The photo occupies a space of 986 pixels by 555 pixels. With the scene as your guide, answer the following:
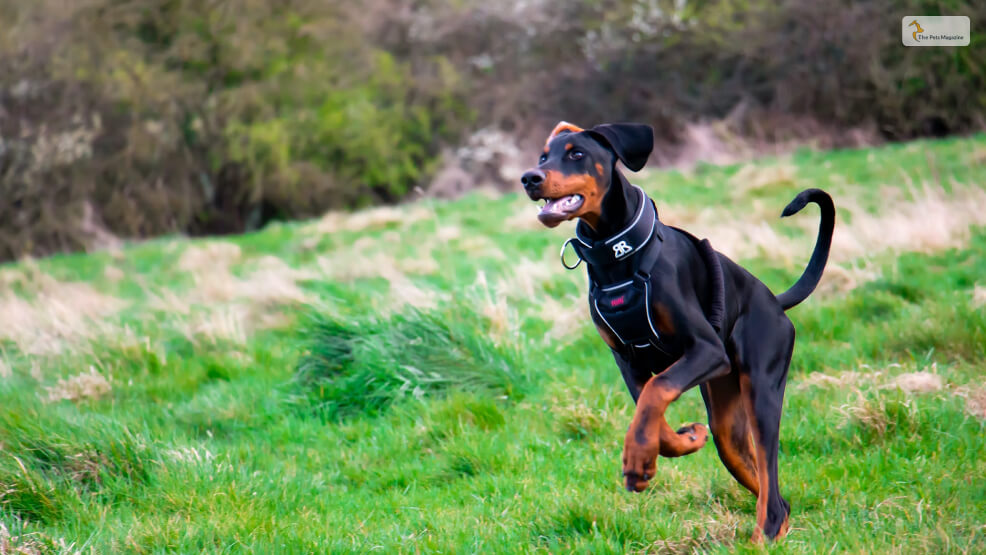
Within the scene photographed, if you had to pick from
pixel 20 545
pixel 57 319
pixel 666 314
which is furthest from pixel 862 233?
pixel 20 545

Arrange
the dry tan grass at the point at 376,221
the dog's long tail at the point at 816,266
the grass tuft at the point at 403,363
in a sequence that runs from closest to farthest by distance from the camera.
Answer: the dog's long tail at the point at 816,266
the grass tuft at the point at 403,363
the dry tan grass at the point at 376,221

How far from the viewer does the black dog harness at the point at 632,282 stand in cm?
320

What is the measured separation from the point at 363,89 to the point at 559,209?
24.5 m

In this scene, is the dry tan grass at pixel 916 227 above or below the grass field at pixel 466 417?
below

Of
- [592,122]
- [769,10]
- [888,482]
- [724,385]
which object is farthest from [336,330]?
[592,122]

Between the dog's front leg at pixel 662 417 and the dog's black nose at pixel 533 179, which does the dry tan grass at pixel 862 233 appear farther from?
the dog's black nose at pixel 533 179

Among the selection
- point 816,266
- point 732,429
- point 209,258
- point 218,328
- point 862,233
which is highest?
point 816,266

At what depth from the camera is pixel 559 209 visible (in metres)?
3.16

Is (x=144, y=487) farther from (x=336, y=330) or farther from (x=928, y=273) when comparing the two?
(x=928, y=273)

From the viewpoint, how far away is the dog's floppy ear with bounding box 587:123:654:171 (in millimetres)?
3422

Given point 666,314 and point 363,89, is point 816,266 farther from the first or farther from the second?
point 363,89

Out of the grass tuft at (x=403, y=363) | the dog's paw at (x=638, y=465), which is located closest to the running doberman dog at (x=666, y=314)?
the dog's paw at (x=638, y=465)

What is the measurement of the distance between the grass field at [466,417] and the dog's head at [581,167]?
1209mm

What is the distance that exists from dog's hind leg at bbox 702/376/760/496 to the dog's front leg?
28 centimetres
